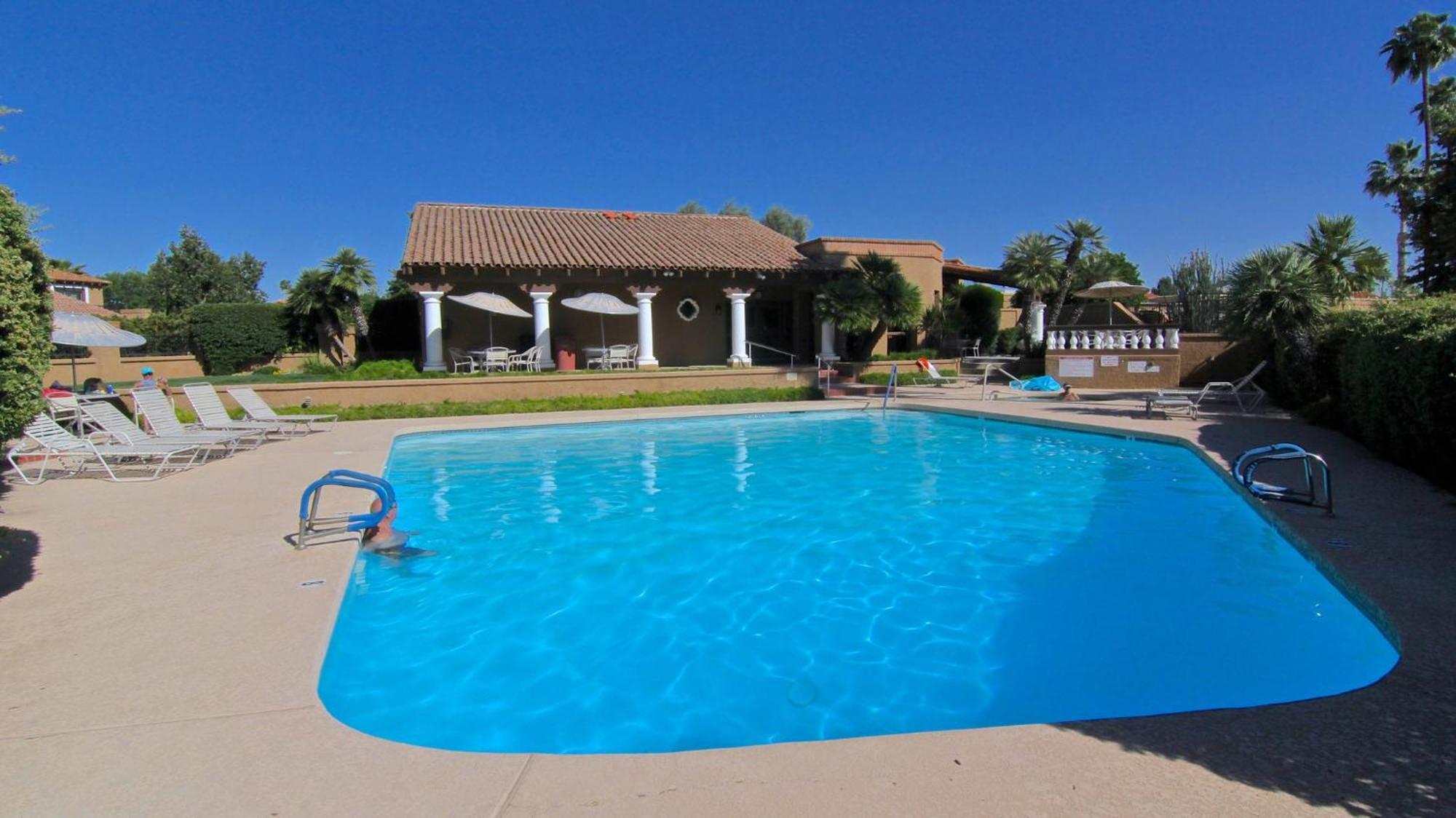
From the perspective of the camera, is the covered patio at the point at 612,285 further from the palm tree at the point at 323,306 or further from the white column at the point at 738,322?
the palm tree at the point at 323,306

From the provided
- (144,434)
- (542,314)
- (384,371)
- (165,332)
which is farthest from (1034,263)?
(165,332)

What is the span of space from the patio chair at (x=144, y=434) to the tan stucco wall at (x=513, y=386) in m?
5.35

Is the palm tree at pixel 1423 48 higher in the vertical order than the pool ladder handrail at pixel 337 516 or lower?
higher

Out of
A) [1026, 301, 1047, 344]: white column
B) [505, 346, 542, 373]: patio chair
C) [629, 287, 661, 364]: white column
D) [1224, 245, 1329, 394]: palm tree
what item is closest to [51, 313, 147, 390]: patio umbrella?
[505, 346, 542, 373]: patio chair

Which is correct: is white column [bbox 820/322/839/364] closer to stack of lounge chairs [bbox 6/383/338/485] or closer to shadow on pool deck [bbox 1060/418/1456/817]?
stack of lounge chairs [bbox 6/383/338/485]

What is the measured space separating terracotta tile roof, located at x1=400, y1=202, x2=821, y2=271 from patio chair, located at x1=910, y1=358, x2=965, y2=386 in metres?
4.82

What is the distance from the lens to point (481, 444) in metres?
14.3

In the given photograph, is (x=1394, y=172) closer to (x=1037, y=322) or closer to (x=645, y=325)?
(x=1037, y=322)

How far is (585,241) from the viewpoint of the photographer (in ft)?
79.1

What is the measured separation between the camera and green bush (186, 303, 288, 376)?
25078mm

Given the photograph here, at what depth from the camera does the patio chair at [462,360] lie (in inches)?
800

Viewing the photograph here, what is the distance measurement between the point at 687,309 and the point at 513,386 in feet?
25.6

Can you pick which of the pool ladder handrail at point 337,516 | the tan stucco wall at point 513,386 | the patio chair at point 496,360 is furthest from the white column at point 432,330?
the pool ladder handrail at point 337,516

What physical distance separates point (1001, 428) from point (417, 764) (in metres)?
13.6
